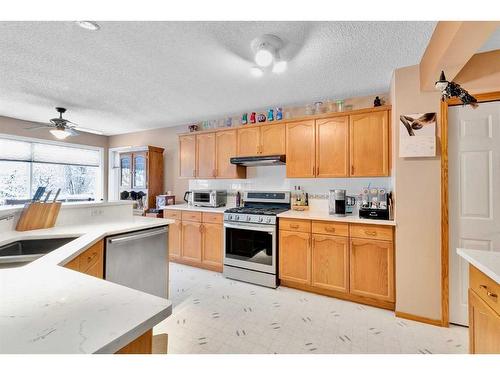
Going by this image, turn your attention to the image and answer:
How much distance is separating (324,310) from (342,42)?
247 centimetres

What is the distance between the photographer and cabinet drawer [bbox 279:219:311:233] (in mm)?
2705

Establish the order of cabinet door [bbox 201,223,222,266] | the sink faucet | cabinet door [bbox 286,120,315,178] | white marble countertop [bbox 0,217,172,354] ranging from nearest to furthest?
white marble countertop [bbox 0,217,172,354]
the sink faucet
cabinet door [bbox 286,120,315,178]
cabinet door [bbox 201,223,222,266]

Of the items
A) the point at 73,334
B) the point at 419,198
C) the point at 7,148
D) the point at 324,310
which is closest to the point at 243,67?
the point at 419,198

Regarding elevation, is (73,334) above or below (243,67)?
below

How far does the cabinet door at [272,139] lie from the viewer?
3168mm

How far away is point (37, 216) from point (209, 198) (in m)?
2.17

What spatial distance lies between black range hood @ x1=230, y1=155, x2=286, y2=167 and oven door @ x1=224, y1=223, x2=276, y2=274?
91 cm

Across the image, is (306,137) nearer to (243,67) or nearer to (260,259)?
(243,67)

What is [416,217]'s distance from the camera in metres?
2.15

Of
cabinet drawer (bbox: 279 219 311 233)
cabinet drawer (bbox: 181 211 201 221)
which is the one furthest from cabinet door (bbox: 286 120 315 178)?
cabinet drawer (bbox: 181 211 201 221)

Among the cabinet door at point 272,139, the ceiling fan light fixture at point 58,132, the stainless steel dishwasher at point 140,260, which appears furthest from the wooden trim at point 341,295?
the ceiling fan light fixture at point 58,132

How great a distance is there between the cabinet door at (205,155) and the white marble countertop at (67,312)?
2777 millimetres

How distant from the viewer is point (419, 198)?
2.14 metres

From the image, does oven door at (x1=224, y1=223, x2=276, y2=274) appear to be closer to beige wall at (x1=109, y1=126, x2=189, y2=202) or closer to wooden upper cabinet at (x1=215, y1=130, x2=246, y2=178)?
wooden upper cabinet at (x1=215, y1=130, x2=246, y2=178)
